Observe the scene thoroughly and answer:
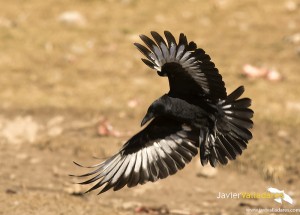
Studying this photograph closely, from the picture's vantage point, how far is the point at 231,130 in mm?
6875

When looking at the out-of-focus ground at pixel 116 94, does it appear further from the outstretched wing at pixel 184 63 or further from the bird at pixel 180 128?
the outstretched wing at pixel 184 63

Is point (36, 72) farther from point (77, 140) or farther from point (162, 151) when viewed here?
point (162, 151)

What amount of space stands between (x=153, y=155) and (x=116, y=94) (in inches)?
183

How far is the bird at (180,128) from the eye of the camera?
6.31 m

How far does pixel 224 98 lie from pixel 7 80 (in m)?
6.74

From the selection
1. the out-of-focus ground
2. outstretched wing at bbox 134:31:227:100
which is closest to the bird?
outstretched wing at bbox 134:31:227:100

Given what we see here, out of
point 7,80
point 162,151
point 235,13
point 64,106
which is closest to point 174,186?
point 162,151

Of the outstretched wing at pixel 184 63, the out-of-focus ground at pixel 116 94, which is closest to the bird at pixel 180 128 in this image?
the outstretched wing at pixel 184 63

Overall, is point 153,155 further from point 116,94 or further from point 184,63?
point 116,94

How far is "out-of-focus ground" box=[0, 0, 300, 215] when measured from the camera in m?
8.23

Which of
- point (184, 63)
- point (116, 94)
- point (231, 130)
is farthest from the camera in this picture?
point (116, 94)

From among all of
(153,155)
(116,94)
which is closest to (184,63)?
(153,155)

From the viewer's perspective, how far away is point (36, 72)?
42.2 feet

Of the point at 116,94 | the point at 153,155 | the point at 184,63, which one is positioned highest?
the point at 116,94
